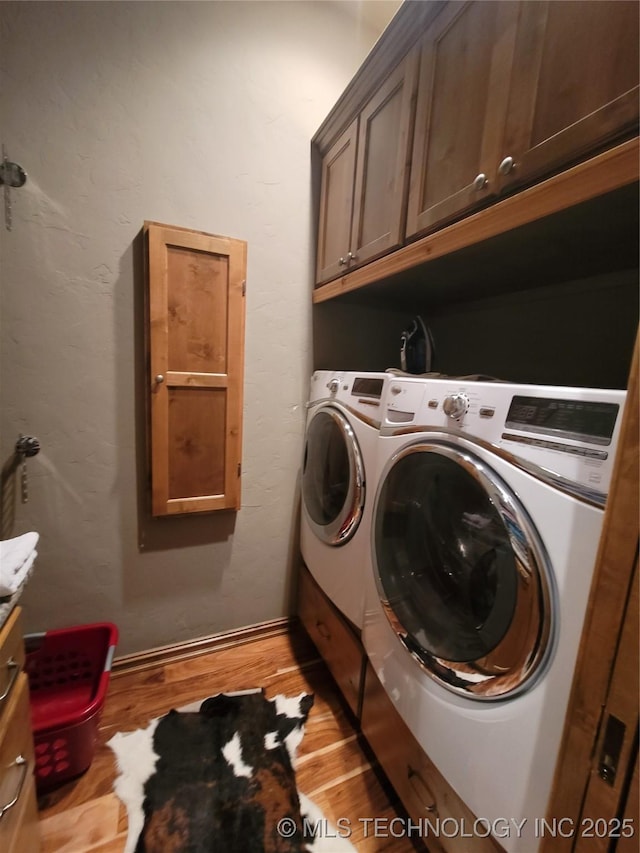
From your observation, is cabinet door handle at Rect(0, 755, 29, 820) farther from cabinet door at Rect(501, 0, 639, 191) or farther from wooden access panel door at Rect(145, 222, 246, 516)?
cabinet door at Rect(501, 0, 639, 191)

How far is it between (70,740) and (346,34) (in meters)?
2.68

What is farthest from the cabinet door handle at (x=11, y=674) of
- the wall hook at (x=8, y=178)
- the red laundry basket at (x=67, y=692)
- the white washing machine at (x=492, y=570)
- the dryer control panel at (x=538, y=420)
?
the wall hook at (x=8, y=178)

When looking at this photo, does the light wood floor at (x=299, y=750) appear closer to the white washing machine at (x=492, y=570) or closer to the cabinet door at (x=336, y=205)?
the white washing machine at (x=492, y=570)

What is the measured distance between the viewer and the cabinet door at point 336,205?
4.21 feet

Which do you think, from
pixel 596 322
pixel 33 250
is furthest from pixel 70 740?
pixel 596 322

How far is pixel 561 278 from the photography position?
3.68ft

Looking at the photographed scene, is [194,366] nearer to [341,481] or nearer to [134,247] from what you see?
[134,247]

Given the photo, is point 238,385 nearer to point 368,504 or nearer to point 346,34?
point 368,504

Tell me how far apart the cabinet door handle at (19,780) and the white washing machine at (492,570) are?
81 cm

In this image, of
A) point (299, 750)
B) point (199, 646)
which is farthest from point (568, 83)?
point (199, 646)

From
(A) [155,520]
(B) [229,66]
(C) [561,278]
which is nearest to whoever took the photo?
(C) [561,278]

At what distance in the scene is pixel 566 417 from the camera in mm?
559

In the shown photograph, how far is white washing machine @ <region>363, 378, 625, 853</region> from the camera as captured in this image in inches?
21.1

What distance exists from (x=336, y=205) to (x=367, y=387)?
2.60ft
